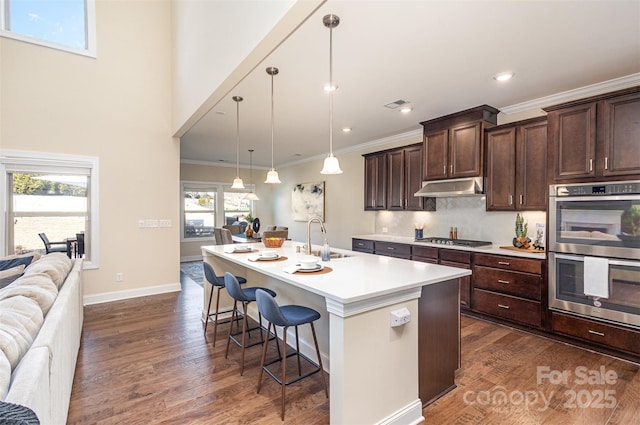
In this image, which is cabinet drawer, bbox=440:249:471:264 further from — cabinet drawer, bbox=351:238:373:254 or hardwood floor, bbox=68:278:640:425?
cabinet drawer, bbox=351:238:373:254

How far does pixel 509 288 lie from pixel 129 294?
524cm

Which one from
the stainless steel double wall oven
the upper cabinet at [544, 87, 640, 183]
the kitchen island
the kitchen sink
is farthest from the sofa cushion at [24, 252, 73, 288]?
the upper cabinet at [544, 87, 640, 183]

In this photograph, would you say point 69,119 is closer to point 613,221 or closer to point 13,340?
point 13,340

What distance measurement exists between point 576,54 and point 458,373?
2899 millimetres

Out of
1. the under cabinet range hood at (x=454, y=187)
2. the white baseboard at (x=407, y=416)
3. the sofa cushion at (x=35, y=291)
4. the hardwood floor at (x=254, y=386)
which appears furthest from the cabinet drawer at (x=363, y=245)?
the sofa cushion at (x=35, y=291)

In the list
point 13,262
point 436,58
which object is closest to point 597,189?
point 436,58

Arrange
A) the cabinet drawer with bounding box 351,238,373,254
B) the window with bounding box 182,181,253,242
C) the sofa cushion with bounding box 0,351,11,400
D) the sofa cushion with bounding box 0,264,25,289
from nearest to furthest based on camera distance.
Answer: the sofa cushion with bounding box 0,351,11,400 < the sofa cushion with bounding box 0,264,25,289 < the cabinet drawer with bounding box 351,238,373,254 < the window with bounding box 182,181,253,242

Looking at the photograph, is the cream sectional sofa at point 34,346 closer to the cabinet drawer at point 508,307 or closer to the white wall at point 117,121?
the white wall at point 117,121

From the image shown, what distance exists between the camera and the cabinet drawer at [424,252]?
169 inches

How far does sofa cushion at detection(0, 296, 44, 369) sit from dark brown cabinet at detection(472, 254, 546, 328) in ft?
13.4

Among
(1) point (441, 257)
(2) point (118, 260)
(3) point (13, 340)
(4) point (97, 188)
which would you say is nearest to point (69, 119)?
(4) point (97, 188)

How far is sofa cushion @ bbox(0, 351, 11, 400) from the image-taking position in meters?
1.03

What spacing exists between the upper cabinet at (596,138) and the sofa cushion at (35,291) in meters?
4.37

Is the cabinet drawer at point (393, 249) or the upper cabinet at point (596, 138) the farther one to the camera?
the cabinet drawer at point (393, 249)
